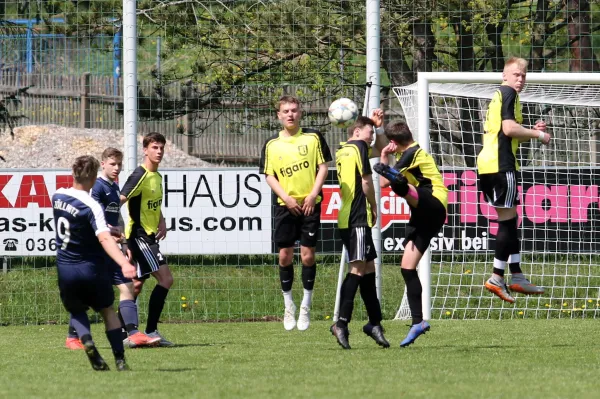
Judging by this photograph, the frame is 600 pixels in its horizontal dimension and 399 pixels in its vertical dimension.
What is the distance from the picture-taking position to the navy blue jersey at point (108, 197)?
1001cm

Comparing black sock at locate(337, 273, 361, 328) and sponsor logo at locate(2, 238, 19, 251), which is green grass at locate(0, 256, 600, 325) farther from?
black sock at locate(337, 273, 361, 328)

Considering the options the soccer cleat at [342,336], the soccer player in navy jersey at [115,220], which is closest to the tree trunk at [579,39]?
the soccer cleat at [342,336]

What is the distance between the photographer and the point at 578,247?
1420cm

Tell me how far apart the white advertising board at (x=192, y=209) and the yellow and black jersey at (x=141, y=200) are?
11.4 feet

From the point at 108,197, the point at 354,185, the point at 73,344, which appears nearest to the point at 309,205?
the point at 354,185

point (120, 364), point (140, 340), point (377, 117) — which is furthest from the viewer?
point (140, 340)

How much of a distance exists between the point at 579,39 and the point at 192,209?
6399 mm

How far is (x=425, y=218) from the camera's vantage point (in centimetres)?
924

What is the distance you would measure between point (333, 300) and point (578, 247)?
10.9 feet

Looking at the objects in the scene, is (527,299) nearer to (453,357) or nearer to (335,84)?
(335,84)

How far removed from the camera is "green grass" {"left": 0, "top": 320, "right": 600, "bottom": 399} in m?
6.64

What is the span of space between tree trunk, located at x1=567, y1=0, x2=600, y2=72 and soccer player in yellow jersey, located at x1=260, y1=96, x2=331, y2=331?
6.64 m

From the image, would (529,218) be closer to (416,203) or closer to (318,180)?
(318,180)

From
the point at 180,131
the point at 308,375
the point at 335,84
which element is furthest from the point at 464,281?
the point at 308,375
